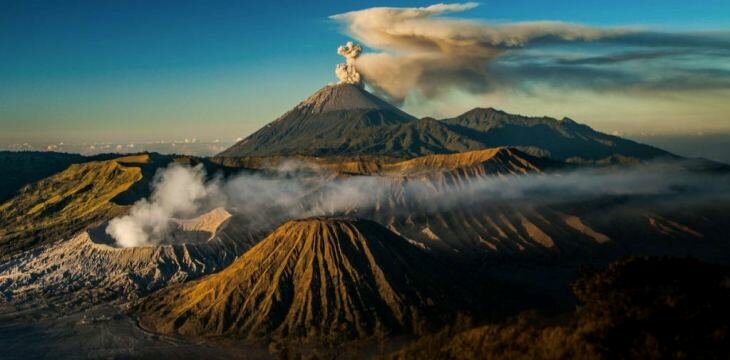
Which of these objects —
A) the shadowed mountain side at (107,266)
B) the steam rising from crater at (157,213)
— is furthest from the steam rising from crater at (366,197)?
the shadowed mountain side at (107,266)

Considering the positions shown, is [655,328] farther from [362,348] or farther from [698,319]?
[362,348]

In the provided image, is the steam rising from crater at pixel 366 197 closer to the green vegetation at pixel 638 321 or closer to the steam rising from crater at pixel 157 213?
the steam rising from crater at pixel 157 213

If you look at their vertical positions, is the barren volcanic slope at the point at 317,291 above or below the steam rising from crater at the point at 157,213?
below

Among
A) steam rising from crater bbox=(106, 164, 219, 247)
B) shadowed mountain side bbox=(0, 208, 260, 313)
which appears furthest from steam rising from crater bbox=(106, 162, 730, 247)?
shadowed mountain side bbox=(0, 208, 260, 313)

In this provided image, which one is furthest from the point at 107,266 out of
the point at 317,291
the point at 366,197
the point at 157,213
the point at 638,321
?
the point at 638,321

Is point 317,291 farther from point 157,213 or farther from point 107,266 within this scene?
point 157,213

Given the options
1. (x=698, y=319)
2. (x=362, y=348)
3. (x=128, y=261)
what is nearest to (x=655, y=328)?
(x=698, y=319)

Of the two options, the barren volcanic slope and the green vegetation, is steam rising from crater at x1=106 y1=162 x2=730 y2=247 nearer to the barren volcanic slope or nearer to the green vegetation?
the barren volcanic slope
